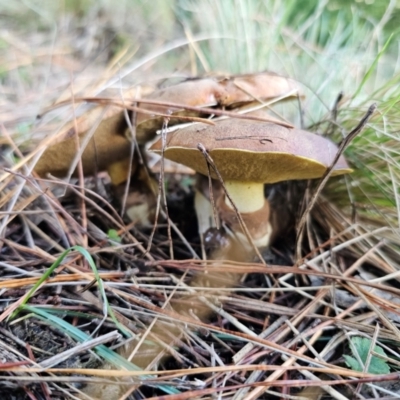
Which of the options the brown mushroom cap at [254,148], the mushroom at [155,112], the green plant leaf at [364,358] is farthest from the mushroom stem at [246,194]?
the green plant leaf at [364,358]

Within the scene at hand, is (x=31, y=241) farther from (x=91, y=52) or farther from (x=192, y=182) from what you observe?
(x=91, y=52)

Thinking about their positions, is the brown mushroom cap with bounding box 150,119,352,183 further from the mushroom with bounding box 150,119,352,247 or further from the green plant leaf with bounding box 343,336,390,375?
the green plant leaf with bounding box 343,336,390,375

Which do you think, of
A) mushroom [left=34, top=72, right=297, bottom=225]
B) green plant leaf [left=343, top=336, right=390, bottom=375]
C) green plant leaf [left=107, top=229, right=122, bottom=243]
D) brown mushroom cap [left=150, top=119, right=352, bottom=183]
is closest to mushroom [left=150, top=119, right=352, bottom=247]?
brown mushroom cap [left=150, top=119, right=352, bottom=183]

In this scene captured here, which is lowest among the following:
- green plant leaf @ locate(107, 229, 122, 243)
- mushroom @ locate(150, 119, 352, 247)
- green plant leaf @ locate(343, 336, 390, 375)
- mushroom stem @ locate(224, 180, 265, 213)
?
green plant leaf @ locate(107, 229, 122, 243)

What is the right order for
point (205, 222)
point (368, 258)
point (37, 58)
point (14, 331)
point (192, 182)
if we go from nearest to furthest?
point (14, 331)
point (368, 258)
point (205, 222)
point (192, 182)
point (37, 58)

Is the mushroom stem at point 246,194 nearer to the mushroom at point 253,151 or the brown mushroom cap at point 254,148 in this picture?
the mushroom at point 253,151

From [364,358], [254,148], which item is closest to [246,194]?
[254,148]

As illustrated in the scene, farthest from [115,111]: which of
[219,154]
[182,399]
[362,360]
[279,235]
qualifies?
[362,360]
